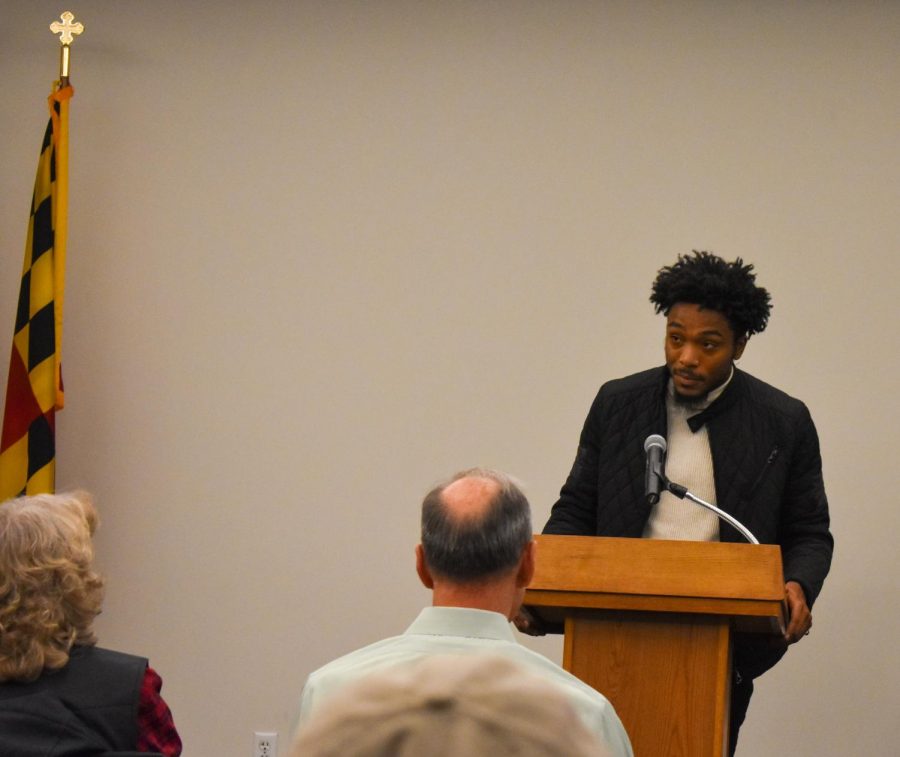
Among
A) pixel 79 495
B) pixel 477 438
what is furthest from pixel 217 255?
pixel 79 495

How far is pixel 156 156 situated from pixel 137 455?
1.15 m

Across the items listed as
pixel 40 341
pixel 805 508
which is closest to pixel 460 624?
pixel 805 508

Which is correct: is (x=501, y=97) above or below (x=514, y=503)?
above

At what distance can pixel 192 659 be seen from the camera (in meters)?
5.56

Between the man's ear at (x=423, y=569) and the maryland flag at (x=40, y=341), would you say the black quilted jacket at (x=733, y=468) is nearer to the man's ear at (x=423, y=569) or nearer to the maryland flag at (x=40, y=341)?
the man's ear at (x=423, y=569)

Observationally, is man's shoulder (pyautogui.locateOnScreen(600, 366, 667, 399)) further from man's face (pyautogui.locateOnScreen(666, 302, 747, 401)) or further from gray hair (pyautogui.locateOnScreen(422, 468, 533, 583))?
gray hair (pyautogui.locateOnScreen(422, 468, 533, 583))

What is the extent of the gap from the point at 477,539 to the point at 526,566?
110 millimetres

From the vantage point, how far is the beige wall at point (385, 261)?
538 centimetres

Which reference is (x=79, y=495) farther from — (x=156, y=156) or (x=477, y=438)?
(x=156, y=156)

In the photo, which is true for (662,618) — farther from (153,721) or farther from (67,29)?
(67,29)

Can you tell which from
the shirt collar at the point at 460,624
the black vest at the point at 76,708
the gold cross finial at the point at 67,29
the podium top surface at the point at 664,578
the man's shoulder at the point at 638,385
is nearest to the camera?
the shirt collar at the point at 460,624

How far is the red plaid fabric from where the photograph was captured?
2.50m

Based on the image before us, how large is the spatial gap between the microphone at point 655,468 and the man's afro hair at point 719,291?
0.44 meters

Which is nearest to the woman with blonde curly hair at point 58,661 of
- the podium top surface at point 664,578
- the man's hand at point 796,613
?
the podium top surface at point 664,578
